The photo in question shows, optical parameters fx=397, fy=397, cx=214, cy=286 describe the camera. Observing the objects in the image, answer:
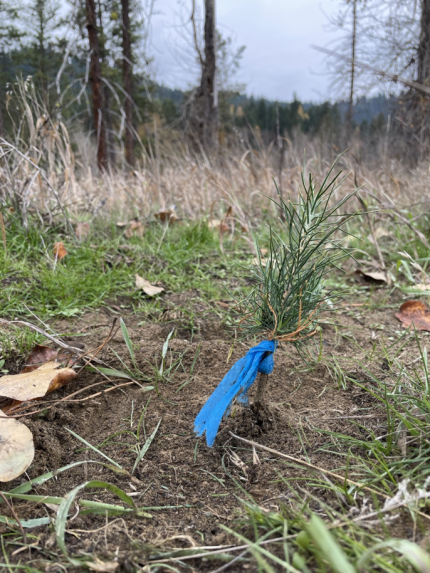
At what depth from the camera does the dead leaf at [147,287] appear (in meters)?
2.17

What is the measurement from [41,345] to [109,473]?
0.65 metres

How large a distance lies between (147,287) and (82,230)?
3.51 feet

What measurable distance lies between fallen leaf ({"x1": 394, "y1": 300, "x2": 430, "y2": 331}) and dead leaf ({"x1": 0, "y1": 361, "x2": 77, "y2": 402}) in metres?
1.58

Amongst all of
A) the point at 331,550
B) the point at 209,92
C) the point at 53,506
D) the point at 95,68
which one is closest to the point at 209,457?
the point at 53,506

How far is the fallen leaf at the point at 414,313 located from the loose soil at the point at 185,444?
480 millimetres

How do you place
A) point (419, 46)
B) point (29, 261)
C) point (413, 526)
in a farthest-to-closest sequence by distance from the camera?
point (419, 46) < point (29, 261) < point (413, 526)

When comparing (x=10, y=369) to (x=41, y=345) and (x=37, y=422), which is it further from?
(x=37, y=422)

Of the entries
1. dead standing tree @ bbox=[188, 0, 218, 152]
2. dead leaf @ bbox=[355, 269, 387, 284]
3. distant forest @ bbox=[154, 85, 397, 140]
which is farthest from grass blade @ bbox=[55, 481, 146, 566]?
distant forest @ bbox=[154, 85, 397, 140]

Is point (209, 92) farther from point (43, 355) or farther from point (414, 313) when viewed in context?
point (43, 355)

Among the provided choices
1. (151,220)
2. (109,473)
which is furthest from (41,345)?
(151,220)

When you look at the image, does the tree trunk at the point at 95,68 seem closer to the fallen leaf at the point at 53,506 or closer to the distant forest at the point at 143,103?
the distant forest at the point at 143,103

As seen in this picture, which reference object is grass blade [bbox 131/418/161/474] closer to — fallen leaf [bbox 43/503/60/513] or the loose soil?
the loose soil

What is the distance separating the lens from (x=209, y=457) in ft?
3.49

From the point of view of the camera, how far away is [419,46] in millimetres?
8000
